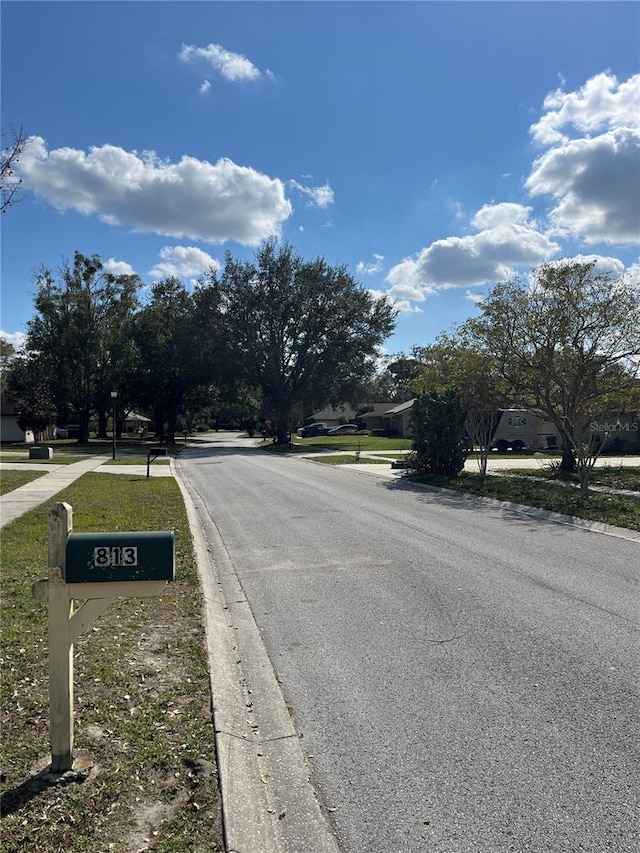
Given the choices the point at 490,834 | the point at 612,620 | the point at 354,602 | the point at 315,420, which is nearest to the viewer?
the point at 490,834

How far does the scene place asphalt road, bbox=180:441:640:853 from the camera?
289 centimetres

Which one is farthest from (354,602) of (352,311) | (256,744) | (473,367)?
(352,311)

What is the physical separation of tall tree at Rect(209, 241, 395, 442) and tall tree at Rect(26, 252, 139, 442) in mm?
7972

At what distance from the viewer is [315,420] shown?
302ft

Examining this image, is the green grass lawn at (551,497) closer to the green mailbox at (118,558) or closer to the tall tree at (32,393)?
the green mailbox at (118,558)

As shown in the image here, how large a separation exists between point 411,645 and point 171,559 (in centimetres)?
275

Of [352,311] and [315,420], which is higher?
[352,311]

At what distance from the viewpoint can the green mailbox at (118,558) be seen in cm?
301

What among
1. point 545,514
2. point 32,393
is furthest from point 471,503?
point 32,393

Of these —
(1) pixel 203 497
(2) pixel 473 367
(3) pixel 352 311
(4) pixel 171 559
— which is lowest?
(1) pixel 203 497

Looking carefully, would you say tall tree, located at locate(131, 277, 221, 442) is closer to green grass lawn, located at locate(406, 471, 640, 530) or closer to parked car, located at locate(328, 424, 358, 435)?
parked car, located at locate(328, 424, 358, 435)

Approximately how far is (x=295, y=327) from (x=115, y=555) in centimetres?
4336

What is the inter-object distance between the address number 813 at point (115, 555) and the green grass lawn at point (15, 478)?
43.5ft

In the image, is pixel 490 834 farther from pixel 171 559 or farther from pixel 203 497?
pixel 203 497
